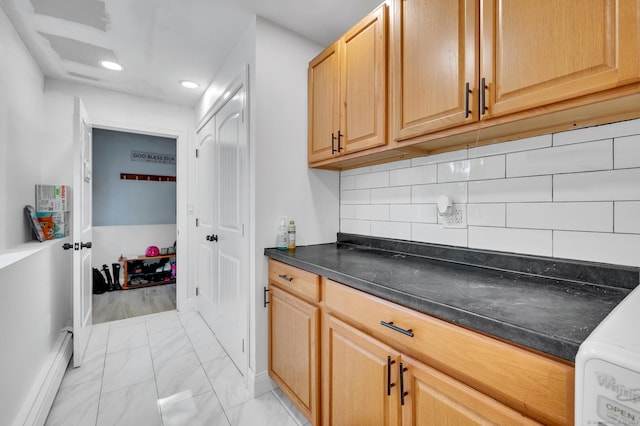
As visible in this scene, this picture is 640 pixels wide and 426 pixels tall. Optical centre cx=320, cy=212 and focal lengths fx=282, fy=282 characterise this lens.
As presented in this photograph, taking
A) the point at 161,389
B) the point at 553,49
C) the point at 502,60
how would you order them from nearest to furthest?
Result: the point at 553,49
the point at 502,60
the point at 161,389

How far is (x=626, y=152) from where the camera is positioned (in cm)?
93

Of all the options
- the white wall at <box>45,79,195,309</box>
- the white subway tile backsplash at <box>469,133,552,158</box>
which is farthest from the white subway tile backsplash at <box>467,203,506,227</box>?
the white wall at <box>45,79,195,309</box>

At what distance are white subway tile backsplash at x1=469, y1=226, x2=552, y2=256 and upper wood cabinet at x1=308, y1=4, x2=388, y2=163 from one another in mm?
623

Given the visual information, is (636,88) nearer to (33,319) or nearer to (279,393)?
(279,393)

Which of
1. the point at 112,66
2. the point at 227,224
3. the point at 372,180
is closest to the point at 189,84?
the point at 112,66

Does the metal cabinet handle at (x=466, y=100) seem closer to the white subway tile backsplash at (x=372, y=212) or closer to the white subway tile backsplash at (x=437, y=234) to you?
the white subway tile backsplash at (x=437, y=234)

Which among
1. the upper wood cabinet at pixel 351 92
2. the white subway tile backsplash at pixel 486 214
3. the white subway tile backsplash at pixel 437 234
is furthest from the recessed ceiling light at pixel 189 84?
the white subway tile backsplash at pixel 486 214

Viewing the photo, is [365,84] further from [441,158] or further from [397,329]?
[397,329]

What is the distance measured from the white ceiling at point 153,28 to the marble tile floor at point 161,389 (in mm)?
2334

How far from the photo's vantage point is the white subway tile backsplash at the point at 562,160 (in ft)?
3.19

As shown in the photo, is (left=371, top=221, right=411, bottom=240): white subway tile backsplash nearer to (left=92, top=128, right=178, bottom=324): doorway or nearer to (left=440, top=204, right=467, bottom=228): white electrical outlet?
(left=440, top=204, right=467, bottom=228): white electrical outlet

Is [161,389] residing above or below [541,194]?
below

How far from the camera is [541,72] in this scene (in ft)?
2.87

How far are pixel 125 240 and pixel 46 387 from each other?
3.01 metres
